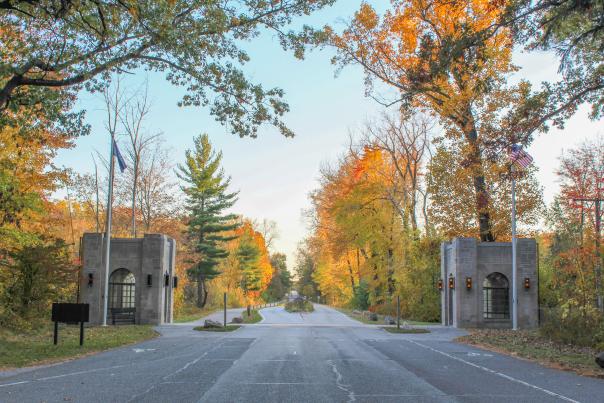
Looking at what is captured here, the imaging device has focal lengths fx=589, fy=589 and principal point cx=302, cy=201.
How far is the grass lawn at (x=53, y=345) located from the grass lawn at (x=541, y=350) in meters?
13.1

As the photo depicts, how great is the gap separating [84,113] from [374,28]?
62.3 ft

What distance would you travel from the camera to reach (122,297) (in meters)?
32.6

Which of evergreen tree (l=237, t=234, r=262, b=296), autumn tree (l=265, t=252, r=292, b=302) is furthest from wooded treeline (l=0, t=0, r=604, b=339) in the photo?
autumn tree (l=265, t=252, r=292, b=302)

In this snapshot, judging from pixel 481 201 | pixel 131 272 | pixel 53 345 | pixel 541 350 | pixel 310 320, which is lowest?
pixel 310 320

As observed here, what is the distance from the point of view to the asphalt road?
9.95m

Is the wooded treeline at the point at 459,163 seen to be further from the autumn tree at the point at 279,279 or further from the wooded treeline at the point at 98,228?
the autumn tree at the point at 279,279

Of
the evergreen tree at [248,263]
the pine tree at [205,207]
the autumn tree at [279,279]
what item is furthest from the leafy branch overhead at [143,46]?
the autumn tree at [279,279]

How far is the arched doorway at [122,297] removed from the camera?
101 ft

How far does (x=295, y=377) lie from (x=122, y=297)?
2273cm

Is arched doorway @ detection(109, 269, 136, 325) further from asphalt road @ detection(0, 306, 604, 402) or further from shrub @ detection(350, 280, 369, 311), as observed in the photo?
shrub @ detection(350, 280, 369, 311)

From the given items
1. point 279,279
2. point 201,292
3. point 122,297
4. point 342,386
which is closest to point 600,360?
point 342,386

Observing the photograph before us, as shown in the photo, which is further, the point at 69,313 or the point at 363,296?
the point at 363,296

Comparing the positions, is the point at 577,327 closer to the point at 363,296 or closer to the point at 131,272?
the point at 131,272

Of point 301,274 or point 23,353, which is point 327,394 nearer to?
point 23,353
